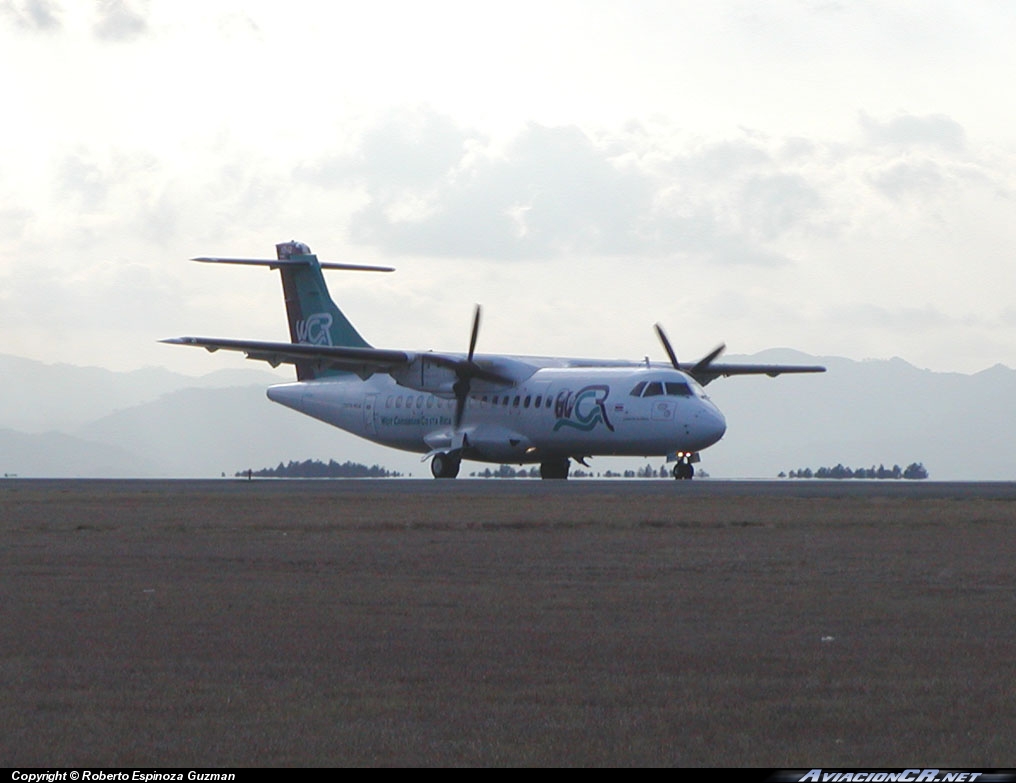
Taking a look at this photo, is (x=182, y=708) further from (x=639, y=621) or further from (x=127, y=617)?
(x=639, y=621)

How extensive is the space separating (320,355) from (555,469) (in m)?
8.77

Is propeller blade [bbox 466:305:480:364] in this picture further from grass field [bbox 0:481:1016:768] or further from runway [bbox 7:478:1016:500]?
grass field [bbox 0:481:1016:768]

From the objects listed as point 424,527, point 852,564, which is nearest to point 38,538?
point 424,527

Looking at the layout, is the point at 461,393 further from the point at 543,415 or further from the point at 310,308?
the point at 310,308

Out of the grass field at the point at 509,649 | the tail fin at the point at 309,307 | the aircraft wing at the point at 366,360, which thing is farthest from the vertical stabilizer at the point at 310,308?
the grass field at the point at 509,649

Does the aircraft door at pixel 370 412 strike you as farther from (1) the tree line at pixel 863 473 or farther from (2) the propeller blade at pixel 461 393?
(1) the tree line at pixel 863 473

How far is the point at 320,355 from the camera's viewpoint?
4706 cm

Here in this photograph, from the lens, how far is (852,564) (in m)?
17.6

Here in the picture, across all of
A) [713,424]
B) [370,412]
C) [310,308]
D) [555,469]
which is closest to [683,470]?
[713,424]

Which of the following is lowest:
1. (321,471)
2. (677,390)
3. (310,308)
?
(321,471)

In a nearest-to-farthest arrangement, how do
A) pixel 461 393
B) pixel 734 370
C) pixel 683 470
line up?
1. pixel 683 470
2. pixel 461 393
3. pixel 734 370

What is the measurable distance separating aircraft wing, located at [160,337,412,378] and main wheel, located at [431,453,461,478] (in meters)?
3.17

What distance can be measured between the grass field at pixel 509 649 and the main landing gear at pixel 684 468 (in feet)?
75.0

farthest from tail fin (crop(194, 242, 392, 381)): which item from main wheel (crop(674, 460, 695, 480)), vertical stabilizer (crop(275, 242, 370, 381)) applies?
main wheel (crop(674, 460, 695, 480))
